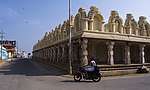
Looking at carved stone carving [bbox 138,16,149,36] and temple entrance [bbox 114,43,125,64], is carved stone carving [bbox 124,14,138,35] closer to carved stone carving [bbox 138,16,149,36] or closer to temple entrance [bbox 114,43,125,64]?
carved stone carving [bbox 138,16,149,36]

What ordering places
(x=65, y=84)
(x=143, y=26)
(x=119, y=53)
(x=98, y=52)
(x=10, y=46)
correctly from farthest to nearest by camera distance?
(x=10, y=46)
(x=119, y=53)
(x=143, y=26)
(x=98, y=52)
(x=65, y=84)

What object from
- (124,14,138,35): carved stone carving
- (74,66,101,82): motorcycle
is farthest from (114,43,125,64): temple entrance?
(74,66,101,82): motorcycle

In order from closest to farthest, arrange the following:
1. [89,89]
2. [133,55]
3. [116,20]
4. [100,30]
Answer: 1. [89,89]
2. [100,30]
3. [116,20]
4. [133,55]

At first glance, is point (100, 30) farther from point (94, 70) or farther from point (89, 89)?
point (89, 89)

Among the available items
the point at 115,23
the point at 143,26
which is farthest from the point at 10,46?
the point at 115,23

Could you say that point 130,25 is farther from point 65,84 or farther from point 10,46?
point 10,46

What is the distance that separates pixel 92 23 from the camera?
23234mm

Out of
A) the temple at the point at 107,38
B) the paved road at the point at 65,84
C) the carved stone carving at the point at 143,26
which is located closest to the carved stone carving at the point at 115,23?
the temple at the point at 107,38

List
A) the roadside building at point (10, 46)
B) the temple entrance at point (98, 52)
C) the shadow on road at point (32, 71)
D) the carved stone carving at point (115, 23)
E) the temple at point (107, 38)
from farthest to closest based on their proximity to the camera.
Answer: the roadside building at point (10, 46)
the temple entrance at point (98, 52)
the carved stone carving at point (115, 23)
the shadow on road at point (32, 71)
the temple at point (107, 38)

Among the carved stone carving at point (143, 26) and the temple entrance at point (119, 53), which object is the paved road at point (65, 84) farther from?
the carved stone carving at point (143, 26)

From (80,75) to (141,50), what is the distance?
11.2 metres

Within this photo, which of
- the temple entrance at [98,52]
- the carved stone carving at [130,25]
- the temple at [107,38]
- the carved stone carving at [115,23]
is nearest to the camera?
the temple at [107,38]

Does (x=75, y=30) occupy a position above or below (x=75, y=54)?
above

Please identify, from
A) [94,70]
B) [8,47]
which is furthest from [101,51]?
[8,47]
